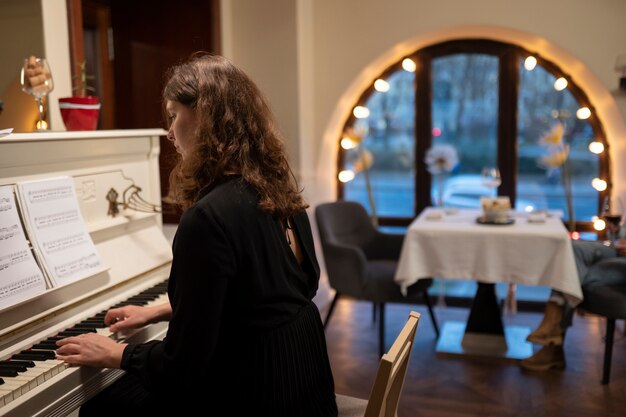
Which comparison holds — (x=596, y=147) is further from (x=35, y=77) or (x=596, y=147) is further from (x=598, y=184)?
(x=35, y=77)

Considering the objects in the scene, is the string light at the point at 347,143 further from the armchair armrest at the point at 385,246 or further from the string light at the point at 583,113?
the string light at the point at 583,113

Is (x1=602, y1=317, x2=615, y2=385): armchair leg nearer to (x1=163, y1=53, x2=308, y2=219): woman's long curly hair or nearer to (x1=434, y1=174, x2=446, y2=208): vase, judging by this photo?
(x1=434, y1=174, x2=446, y2=208): vase

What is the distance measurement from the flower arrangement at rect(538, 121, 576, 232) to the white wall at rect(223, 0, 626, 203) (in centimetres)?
31

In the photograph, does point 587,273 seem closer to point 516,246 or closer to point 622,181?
A: point 516,246

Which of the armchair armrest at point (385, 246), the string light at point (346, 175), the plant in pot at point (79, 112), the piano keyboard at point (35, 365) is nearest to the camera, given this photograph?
the piano keyboard at point (35, 365)

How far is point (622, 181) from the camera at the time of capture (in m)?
4.67

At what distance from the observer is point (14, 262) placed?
1962mm

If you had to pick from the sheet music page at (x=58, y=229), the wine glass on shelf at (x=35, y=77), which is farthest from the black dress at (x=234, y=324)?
the wine glass on shelf at (x=35, y=77)

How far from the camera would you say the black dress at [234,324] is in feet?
5.10

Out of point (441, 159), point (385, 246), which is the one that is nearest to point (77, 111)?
point (385, 246)

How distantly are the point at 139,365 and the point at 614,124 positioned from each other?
3978mm

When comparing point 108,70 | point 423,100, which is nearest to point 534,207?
point 423,100

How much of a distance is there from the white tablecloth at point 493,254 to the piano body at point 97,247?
1582 mm

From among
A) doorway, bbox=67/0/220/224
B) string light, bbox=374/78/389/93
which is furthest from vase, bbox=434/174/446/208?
doorway, bbox=67/0/220/224
